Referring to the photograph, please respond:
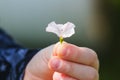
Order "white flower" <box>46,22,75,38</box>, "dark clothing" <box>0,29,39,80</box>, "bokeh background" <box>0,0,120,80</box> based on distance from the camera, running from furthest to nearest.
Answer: "bokeh background" <box>0,0,120,80</box> < "dark clothing" <box>0,29,39,80</box> < "white flower" <box>46,22,75,38</box>

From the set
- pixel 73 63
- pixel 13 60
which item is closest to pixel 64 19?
pixel 13 60

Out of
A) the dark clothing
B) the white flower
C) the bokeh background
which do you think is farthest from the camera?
the bokeh background

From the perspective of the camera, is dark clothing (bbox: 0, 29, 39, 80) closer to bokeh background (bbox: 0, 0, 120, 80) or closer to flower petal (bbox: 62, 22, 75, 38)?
flower petal (bbox: 62, 22, 75, 38)

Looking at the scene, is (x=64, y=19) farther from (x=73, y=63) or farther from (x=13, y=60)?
(x=73, y=63)

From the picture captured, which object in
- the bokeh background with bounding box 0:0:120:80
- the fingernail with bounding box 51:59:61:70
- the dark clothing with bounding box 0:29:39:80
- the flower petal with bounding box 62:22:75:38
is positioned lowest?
the bokeh background with bounding box 0:0:120:80

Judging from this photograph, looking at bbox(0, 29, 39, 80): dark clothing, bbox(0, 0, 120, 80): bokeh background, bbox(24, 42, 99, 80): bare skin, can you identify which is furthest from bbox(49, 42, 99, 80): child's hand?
bbox(0, 0, 120, 80): bokeh background

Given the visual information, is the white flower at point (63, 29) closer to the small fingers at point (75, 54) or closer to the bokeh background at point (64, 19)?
the small fingers at point (75, 54)
